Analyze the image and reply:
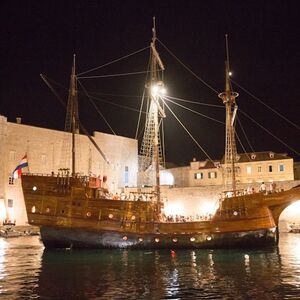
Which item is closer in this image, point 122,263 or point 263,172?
point 122,263

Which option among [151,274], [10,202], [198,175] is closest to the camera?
[151,274]

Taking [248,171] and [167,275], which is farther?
[248,171]

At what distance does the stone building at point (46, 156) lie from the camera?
134 feet

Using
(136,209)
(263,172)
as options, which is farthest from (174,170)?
(136,209)

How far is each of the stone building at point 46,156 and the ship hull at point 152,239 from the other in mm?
11152

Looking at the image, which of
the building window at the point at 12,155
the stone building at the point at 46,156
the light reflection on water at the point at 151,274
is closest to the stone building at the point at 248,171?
the stone building at the point at 46,156

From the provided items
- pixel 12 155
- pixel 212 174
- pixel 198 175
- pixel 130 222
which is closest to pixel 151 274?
pixel 130 222

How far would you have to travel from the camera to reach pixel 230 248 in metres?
25.2

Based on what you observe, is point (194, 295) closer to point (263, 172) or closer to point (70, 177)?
point (70, 177)

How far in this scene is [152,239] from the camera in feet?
83.6

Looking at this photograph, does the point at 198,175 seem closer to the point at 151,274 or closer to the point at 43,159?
the point at 43,159

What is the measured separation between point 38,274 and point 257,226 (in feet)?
43.2

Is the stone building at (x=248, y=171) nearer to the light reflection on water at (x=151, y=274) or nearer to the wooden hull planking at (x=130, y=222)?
the wooden hull planking at (x=130, y=222)

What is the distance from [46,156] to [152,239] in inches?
867
